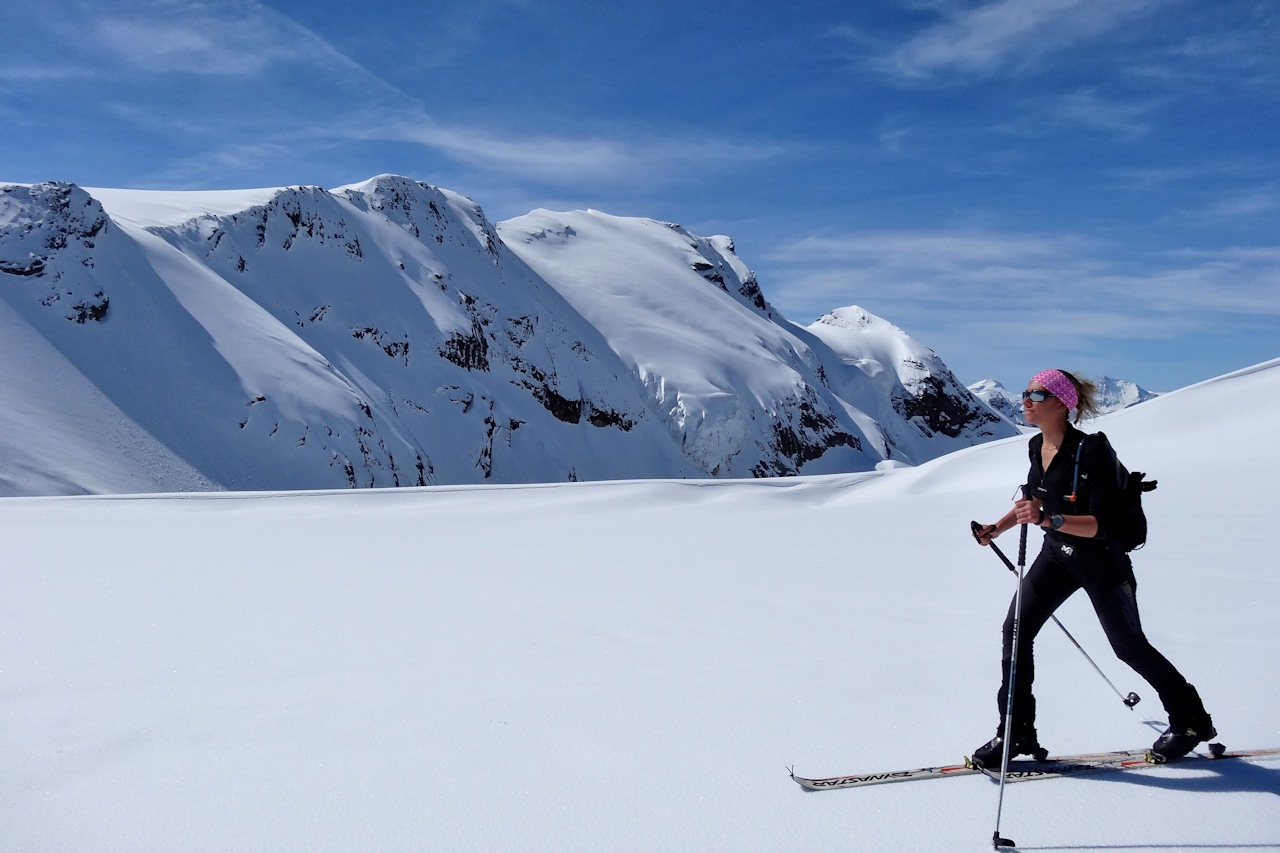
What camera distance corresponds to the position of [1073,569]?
3.62 meters

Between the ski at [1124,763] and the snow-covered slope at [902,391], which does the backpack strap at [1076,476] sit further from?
the snow-covered slope at [902,391]

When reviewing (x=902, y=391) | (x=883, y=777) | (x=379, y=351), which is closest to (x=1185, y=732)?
(x=883, y=777)

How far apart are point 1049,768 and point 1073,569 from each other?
86cm

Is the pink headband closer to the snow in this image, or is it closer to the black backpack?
the black backpack

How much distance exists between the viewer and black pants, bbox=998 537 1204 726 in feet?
11.6

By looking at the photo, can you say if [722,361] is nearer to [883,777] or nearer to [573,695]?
[573,695]

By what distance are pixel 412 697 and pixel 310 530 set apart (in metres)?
7.18

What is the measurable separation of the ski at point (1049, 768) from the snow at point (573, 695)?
59 mm

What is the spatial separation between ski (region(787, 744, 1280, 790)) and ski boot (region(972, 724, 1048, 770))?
3cm

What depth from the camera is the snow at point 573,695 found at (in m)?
3.03

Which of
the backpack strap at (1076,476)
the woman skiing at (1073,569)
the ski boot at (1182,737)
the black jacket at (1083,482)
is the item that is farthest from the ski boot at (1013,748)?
the backpack strap at (1076,476)

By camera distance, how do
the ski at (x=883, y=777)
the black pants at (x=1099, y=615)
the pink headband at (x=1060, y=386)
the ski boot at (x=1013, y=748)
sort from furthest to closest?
the pink headband at (x=1060, y=386) → the black pants at (x=1099, y=615) → the ski boot at (x=1013, y=748) → the ski at (x=883, y=777)

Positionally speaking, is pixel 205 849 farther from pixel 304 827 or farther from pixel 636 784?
pixel 636 784

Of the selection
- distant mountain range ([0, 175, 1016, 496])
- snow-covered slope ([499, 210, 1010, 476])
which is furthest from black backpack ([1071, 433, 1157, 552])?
snow-covered slope ([499, 210, 1010, 476])
